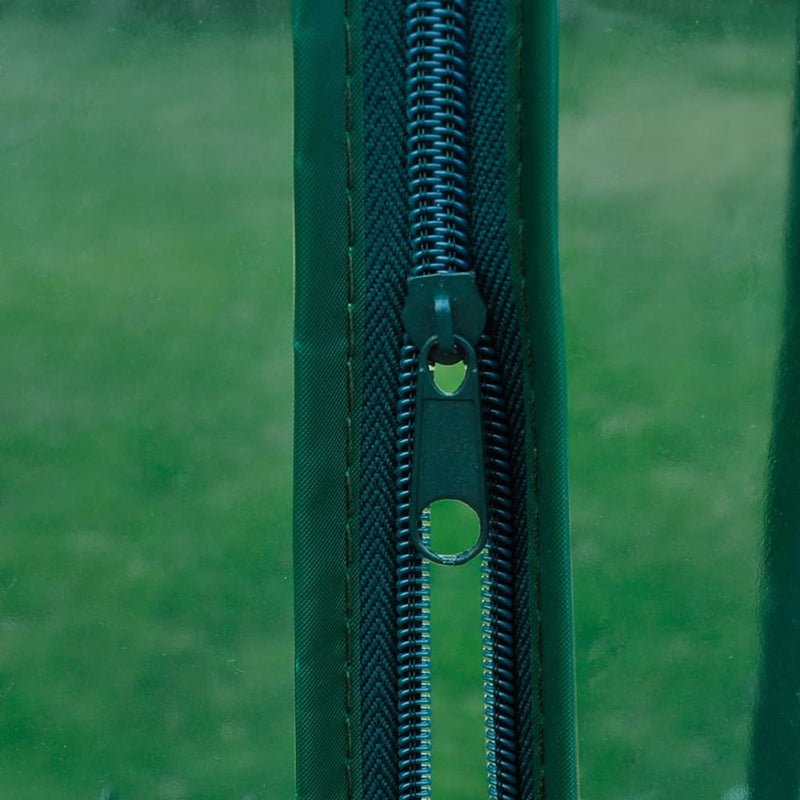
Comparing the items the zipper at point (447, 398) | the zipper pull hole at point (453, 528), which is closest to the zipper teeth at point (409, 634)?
the zipper at point (447, 398)

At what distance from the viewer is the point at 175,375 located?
81 centimetres

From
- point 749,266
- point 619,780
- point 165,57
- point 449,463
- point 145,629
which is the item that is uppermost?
point 165,57

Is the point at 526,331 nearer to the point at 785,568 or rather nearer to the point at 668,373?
the point at 668,373

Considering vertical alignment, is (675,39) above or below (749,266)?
above

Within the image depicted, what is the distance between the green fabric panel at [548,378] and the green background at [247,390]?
0.15m

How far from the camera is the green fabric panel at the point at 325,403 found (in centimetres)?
67

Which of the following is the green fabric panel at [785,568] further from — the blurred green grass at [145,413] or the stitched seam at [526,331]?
the blurred green grass at [145,413]

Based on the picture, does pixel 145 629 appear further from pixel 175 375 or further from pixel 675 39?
pixel 675 39

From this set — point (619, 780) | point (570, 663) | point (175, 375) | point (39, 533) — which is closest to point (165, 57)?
point (175, 375)

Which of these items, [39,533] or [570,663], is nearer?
[570,663]

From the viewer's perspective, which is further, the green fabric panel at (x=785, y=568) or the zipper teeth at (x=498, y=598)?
the green fabric panel at (x=785, y=568)

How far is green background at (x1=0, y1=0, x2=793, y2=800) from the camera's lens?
31.2 inches

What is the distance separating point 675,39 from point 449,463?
368 millimetres

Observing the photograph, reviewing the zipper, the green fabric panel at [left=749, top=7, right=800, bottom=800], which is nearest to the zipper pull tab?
the zipper
